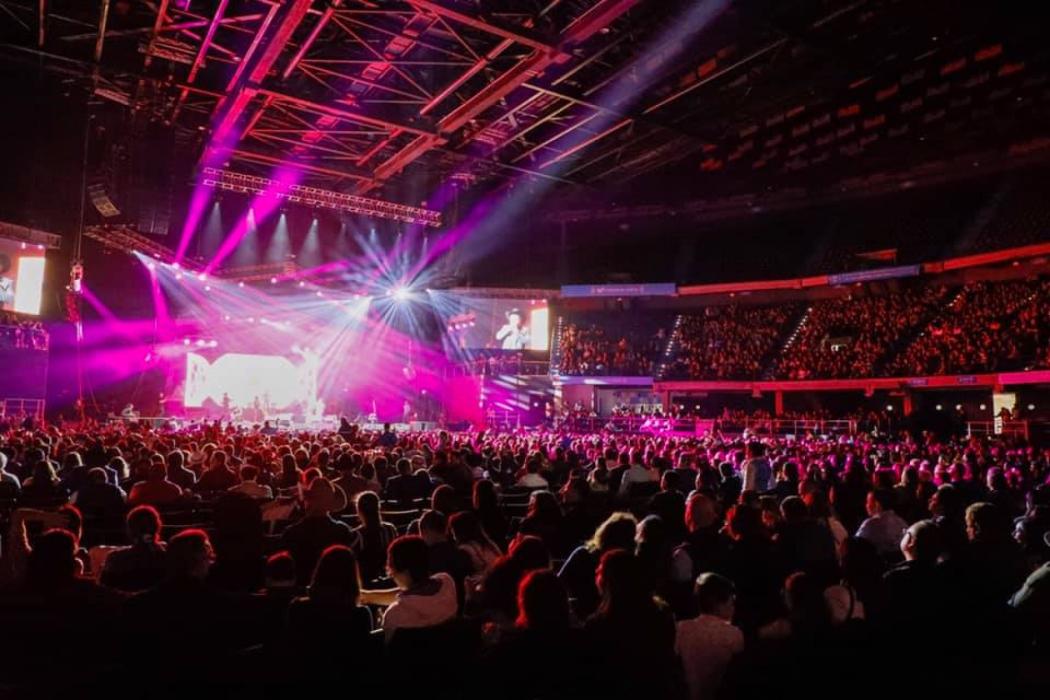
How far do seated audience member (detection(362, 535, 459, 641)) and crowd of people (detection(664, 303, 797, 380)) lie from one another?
29359mm

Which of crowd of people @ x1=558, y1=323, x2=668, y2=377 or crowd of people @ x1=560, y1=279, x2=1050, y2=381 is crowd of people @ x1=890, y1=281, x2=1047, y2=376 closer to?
crowd of people @ x1=560, y1=279, x2=1050, y2=381

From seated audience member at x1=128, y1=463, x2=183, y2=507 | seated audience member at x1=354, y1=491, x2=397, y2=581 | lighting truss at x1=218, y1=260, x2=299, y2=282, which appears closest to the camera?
seated audience member at x1=354, y1=491, x2=397, y2=581

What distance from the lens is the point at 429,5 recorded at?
1332 centimetres

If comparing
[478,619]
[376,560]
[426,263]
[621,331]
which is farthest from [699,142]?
[478,619]

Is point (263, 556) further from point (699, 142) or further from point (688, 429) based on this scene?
point (688, 429)

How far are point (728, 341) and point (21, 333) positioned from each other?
2729 cm

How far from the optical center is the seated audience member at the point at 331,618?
11.1 ft

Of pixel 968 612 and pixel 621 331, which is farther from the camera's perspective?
pixel 621 331

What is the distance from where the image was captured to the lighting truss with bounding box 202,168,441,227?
70.3ft

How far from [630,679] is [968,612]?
2189mm

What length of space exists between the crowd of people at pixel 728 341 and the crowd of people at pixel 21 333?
2408 cm

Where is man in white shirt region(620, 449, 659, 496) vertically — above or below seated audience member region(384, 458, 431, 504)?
above

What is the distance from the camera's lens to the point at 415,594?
3787 mm

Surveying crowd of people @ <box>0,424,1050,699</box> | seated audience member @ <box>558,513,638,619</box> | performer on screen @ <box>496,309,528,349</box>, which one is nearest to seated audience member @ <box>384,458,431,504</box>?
crowd of people @ <box>0,424,1050,699</box>
